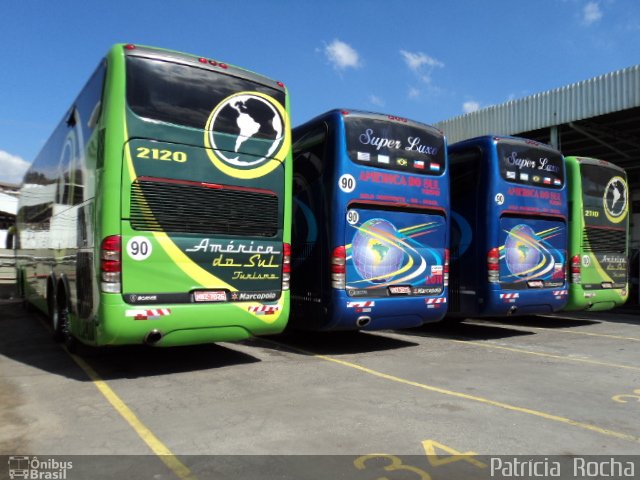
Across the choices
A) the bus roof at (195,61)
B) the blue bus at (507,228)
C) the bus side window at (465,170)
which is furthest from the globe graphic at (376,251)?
the bus side window at (465,170)

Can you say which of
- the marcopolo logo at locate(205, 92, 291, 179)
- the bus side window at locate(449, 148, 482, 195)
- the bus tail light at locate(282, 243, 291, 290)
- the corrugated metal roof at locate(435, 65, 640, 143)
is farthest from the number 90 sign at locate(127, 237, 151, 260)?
the corrugated metal roof at locate(435, 65, 640, 143)

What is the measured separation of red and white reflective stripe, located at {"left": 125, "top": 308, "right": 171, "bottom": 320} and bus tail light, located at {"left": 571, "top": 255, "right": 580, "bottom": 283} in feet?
30.1

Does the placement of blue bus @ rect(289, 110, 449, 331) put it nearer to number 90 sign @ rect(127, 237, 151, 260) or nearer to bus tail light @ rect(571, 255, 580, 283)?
number 90 sign @ rect(127, 237, 151, 260)

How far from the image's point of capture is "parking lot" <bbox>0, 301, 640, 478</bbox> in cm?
423

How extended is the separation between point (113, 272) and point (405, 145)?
5.11 meters

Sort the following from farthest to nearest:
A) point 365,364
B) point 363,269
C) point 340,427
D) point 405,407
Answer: point 363,269 < point 365,364 < point 405,407 < point 340,427

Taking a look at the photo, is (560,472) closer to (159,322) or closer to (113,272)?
(159,322)

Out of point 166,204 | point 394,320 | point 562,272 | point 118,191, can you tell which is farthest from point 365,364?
point 562,272

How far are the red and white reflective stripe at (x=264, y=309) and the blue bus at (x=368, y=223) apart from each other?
1.14m

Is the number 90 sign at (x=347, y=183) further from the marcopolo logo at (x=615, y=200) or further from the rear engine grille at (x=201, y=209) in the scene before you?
the marcopolo logo at (x=615, y=200)

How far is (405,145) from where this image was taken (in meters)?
8.70

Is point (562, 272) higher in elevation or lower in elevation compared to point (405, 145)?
lower

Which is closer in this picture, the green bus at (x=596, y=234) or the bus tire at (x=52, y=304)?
the bus tire at (x=52, y=304)

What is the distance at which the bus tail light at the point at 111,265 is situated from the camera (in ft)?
19.7
